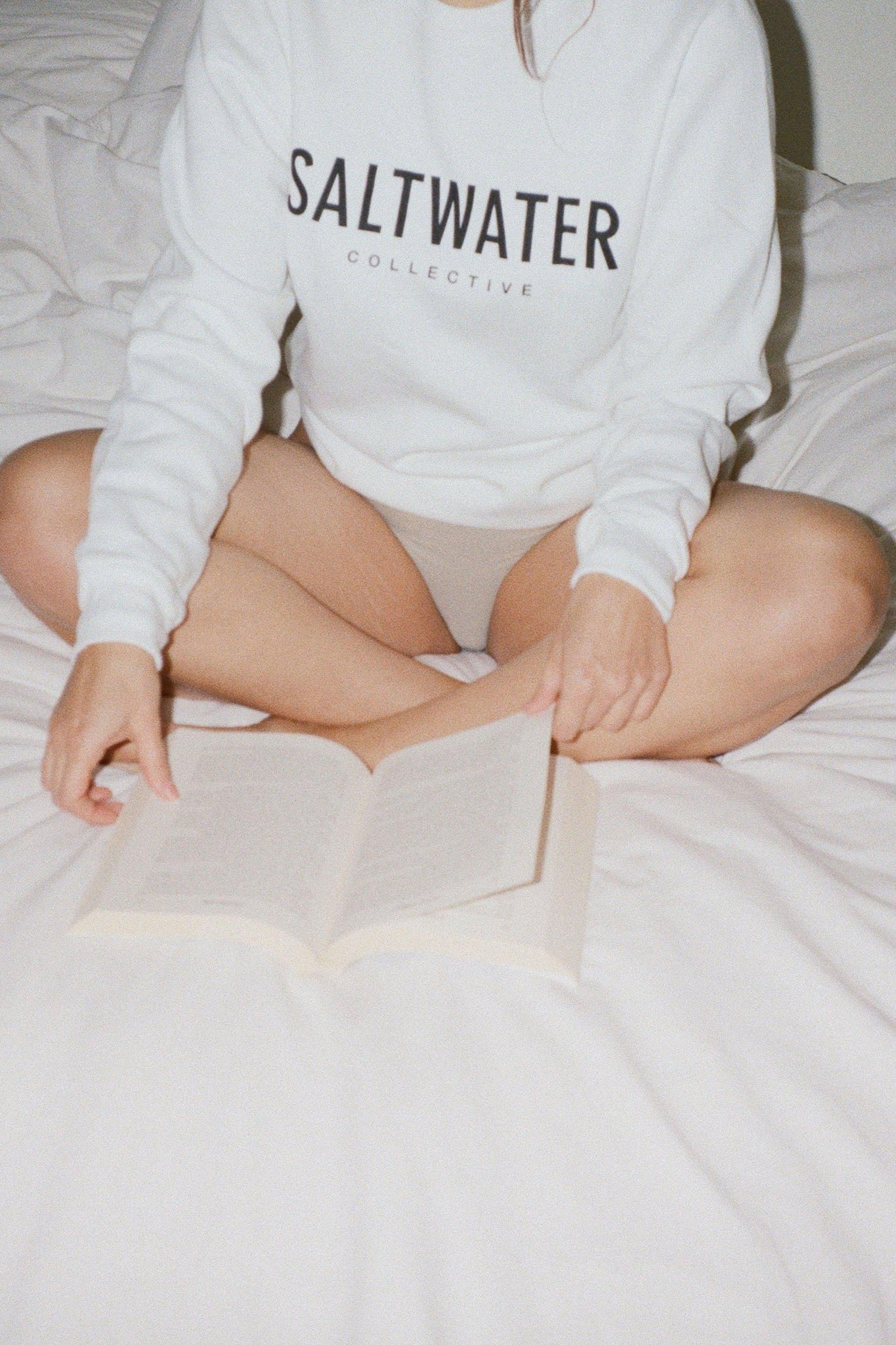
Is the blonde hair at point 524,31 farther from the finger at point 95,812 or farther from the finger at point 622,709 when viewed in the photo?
the finger at point 95,812

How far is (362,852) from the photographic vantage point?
701 mm

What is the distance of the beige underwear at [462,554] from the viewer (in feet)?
3.08

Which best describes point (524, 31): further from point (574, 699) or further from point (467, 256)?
Result: point (574, 699)

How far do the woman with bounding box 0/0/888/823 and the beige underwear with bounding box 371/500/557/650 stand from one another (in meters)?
0.03

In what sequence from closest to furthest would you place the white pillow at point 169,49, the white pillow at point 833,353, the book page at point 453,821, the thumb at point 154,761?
the book page at point 453,821 < the thumb at point 154,761 < the white pillow at point 833,353 < the white pillow at point 169,49

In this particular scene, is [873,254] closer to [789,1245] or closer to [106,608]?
[106,608]

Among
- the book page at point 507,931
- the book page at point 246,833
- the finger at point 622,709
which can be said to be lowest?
the book page at point 246,833

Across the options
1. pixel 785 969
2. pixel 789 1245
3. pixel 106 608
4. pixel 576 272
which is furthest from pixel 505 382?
pixel 789 1245

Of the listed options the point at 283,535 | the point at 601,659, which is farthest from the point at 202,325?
the point at 601,659

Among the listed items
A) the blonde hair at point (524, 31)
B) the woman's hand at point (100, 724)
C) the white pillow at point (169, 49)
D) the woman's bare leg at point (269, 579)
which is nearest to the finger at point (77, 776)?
the woman's hand at point (100, 724)

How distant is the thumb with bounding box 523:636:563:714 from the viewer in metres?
0.76

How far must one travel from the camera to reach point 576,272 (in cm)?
82

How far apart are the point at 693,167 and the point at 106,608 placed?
475 mm

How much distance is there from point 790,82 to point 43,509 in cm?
99
